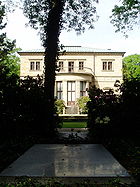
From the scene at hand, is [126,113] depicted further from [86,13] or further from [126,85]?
[86,13]

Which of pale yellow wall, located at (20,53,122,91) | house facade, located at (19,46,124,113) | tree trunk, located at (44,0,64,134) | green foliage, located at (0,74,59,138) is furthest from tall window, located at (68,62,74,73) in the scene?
green foliage, located at (0,74,59,138)

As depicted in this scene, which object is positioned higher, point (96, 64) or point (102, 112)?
point (96, 64)

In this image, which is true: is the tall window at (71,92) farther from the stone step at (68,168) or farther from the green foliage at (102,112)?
the stone step at (68,168)

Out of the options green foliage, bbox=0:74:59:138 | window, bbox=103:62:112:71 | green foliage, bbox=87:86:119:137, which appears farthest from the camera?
window, bbox=103:62:112:71

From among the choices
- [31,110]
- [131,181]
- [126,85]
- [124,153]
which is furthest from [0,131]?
[131,181]

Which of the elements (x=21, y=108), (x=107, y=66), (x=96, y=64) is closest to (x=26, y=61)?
(x=96, y=64)

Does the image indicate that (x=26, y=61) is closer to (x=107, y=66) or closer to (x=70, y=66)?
(x=70, y=66)

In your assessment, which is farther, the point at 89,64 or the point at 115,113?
the point at 89,64

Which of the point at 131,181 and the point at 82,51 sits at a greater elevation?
the point at 82,51

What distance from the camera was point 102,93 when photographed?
7.28 meters

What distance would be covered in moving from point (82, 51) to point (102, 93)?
27.7m

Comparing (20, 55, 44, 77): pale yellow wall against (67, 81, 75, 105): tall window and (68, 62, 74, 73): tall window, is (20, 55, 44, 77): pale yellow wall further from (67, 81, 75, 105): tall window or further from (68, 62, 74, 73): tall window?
(67, 81, 75, 105): tall window

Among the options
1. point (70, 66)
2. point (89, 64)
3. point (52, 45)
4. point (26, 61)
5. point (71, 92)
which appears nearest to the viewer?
point (52, 45)

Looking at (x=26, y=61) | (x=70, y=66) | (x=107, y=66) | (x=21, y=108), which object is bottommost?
(x=21, y=108)
